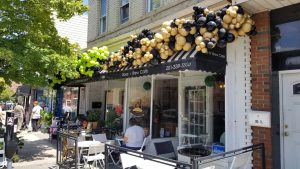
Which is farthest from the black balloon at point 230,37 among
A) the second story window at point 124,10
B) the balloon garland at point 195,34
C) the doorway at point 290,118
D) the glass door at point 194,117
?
the second story window at point 124,10

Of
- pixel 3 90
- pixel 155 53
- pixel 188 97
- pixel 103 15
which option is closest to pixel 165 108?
pixel 188 97

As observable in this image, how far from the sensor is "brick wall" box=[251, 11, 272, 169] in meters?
5.61

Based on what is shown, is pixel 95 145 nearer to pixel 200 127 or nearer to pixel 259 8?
pixel 200 127

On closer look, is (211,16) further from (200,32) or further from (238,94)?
(238,94)

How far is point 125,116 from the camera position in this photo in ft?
33.8

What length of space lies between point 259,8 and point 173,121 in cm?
423

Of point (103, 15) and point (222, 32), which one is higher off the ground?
point (103, 15)

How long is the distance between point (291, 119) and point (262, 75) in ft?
3.19

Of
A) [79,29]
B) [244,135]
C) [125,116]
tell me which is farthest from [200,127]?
[79,29]

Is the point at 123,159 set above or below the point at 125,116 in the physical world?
below

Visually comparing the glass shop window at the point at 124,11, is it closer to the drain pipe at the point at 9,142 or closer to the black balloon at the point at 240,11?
the drain pipe at the point at 9,142

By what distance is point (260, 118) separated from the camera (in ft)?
18.4

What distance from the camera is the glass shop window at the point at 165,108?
8711mm

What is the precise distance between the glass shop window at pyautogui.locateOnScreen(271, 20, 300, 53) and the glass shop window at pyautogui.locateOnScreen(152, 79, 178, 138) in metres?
3.45
